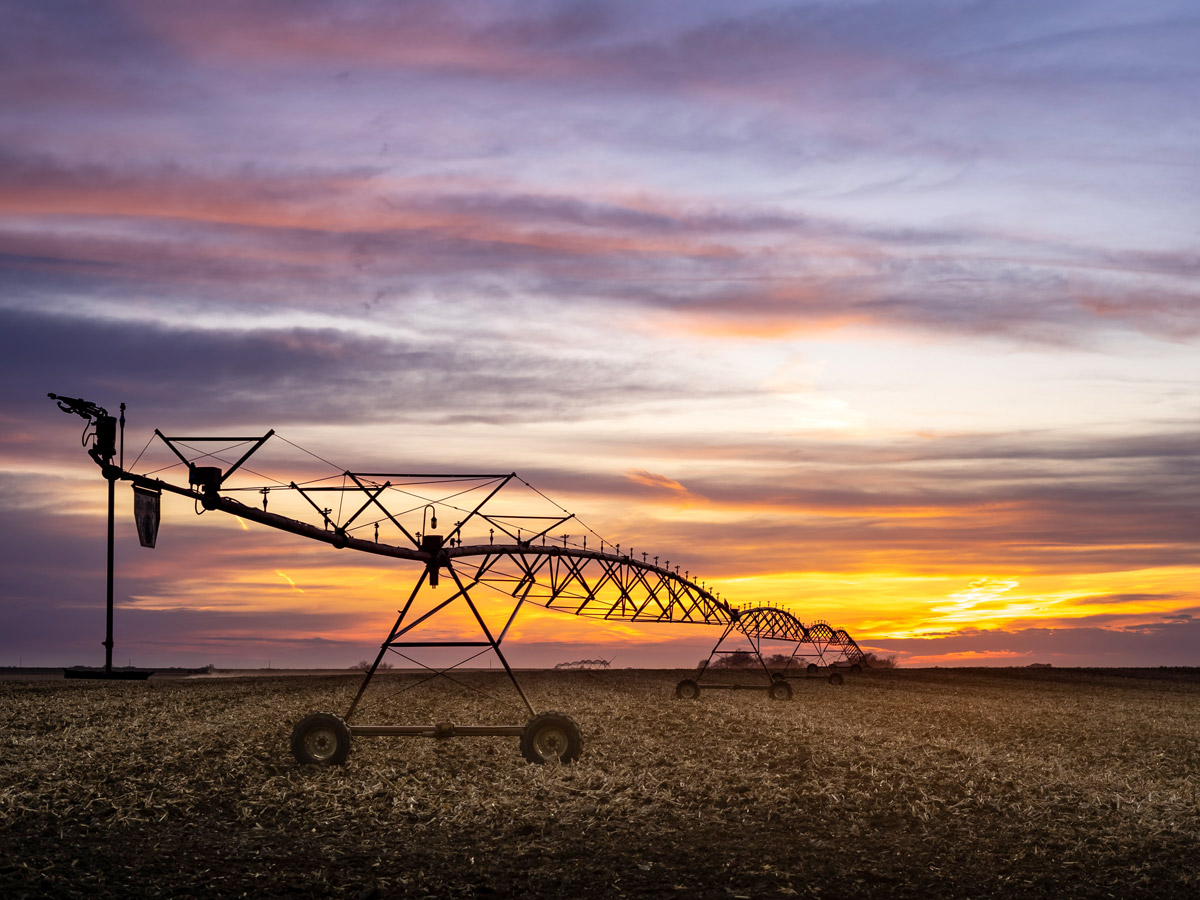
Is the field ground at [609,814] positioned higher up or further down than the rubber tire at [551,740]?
further down

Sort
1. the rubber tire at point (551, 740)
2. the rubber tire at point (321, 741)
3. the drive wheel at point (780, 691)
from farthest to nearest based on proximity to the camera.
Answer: the drive wheel at point (780, 691) → the rubber tire at point (551, 740) → the rubber tire at point (321, 741)

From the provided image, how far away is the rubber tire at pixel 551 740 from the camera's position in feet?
78.4

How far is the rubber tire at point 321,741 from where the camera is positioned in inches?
923

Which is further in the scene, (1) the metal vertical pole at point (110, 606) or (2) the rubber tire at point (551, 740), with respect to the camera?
(2) the rubber tire at point (551, 740)

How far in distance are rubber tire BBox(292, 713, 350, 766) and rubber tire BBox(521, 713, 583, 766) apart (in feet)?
13.0

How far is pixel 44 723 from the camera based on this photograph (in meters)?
36.5

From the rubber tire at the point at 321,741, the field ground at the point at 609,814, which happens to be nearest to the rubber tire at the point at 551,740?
the field ground at the point at 609,814

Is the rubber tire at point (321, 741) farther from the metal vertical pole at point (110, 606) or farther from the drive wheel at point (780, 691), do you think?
the drive wheel at point (780, 691)

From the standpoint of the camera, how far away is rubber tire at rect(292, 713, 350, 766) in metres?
23.5

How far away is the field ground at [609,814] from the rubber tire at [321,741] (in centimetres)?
38

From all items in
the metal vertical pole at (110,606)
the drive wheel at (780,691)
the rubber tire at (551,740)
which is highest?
the metal vertical pole at (110,606)

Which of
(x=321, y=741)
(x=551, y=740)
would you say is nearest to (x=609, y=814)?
(x=551, y=740)

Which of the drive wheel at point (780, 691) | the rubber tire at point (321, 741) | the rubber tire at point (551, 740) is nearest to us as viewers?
the rubber tire at point (321, 741)

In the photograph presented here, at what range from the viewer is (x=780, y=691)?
51.3 m
